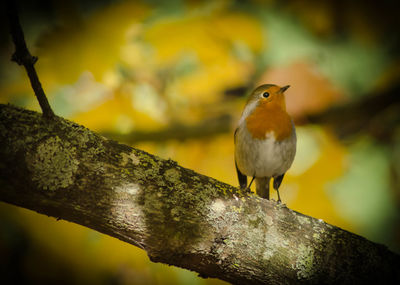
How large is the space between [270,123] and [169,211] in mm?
1372

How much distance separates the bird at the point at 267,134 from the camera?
2.35m

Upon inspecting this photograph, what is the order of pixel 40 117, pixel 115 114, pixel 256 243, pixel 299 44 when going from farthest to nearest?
pixel 299 44, pixel 115 114, pixel 256 243, pixel 40 117

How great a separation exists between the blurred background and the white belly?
179 mm

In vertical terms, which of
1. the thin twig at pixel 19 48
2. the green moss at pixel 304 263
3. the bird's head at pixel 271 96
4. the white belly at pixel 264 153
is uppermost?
the bird's head at pixel 271 96

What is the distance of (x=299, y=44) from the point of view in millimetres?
2693

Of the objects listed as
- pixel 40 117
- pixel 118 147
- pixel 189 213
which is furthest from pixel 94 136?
pixel 189 213

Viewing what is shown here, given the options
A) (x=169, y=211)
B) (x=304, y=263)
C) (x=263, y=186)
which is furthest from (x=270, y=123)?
(x=169, y=211)

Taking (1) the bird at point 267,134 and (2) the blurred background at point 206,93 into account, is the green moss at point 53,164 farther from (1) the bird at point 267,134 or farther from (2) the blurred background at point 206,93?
(1) the bird at point 267,134

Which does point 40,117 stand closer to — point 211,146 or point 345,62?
point 211,146

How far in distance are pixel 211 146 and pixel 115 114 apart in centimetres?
89

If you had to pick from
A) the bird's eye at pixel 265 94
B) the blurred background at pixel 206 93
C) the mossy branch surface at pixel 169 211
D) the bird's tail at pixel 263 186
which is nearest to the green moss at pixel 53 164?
the mossy branch surface at pixel 169 211

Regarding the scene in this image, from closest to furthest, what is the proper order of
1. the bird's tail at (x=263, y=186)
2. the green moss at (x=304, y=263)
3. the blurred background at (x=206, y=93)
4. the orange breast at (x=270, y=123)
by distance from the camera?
1. the green moss at (x=304, y=263)
2. the blurred background at (x=206, y=93)
3. the orange breast at (x=270, y=123)
4. the bird's tail at (x=263, y=186)

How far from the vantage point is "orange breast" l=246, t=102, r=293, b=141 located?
7.68 feet

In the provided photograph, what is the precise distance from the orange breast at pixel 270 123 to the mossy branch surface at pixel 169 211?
978mm
